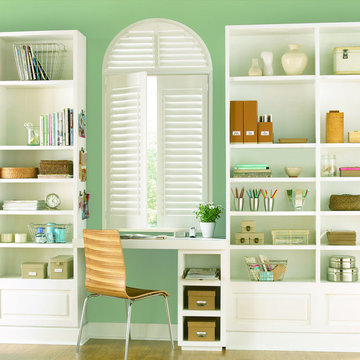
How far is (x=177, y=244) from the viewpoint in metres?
4.55

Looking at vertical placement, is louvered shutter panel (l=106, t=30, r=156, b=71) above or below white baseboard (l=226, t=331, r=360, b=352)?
above

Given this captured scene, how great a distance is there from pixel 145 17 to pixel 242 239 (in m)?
2.10

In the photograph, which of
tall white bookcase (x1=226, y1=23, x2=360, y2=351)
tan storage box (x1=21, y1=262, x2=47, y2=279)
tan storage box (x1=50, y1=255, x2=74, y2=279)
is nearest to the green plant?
tall white bookcase (x1=226, y1=23, x2=360, y2=351)

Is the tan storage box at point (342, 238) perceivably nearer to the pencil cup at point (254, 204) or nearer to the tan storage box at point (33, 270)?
the pencil cup at point (254, 204)

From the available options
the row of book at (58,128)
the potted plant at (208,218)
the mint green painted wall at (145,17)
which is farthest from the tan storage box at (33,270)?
the potted plant at (208,218)

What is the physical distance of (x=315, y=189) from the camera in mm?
4844

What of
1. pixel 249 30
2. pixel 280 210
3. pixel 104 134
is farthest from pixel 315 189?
pixel 104 134

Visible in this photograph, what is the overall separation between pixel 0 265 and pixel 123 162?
1403mm

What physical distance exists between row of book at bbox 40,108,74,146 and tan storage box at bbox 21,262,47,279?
103 cm

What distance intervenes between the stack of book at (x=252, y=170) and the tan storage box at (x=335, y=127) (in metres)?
0.57

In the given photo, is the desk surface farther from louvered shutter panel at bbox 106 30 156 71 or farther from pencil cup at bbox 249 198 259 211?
louvered shutter panel at bbox 106 30 156 71

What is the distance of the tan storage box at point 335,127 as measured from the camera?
466 cm

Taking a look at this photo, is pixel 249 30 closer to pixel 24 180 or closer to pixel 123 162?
pixel 123 162

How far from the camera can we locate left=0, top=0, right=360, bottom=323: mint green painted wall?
4.88 meters
